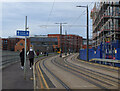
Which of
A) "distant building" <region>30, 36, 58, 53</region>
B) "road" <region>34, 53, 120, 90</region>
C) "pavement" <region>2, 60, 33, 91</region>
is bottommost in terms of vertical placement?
"road" <region>34, 53, 120, 90</region>

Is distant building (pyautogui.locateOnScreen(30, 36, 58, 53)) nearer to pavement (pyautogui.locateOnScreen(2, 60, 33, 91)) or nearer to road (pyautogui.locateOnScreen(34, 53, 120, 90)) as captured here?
road (pyautogui.locateOnScreen(34, 53, 120, 90))

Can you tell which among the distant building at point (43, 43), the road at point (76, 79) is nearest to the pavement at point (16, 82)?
the road at point (76, 79)

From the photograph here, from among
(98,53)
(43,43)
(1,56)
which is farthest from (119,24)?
(43,43)

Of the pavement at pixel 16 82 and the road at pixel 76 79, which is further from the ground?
the pavement at pixel 16 82

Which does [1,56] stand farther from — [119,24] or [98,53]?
[119,24]

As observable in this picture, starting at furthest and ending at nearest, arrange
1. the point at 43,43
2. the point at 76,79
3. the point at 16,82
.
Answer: the point at 43,43
the point at 76,79
the point at 16,82

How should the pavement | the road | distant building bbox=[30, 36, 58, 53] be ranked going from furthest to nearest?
distant building bbox=[30, 36, 58, 53] → the road → the pavement

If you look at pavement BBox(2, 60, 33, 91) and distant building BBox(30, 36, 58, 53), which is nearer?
pavement BBox(2, 60, 33, 91)

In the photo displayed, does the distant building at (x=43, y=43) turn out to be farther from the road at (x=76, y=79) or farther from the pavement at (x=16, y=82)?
the pavement at (x=16, y=82)

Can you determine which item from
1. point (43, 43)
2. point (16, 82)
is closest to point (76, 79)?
point (16, 82)

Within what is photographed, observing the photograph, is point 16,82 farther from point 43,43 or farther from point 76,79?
point 43,43

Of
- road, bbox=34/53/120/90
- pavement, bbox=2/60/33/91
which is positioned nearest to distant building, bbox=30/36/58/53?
road, bbox=34/53/120/90

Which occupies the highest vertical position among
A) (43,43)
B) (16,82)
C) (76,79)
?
(43,43)

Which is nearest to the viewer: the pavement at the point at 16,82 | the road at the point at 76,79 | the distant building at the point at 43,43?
the pavement at the point at 16,82
